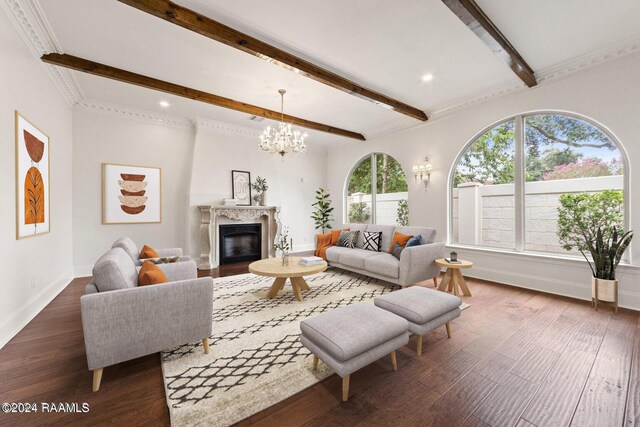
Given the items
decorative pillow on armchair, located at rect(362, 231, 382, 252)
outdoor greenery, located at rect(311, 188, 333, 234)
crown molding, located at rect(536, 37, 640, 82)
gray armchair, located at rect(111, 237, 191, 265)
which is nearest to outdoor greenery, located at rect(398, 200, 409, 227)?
decorative pillow on armchair, located at rect(362, 231, 382, 252)

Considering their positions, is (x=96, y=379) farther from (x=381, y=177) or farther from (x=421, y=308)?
(x=381, y=177)

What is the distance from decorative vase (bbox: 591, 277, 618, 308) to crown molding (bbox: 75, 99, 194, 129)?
7.35 metres

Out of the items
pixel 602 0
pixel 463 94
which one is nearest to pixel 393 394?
pixel 602 0

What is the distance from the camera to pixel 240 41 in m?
2.86

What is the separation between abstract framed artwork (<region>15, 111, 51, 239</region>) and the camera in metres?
2.69

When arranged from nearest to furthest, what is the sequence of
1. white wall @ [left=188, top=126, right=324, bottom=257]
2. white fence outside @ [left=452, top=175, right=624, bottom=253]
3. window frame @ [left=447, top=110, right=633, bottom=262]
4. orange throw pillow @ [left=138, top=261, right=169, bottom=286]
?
orange throw pillow @ [left=138, top=261, right=169, bottom=286] → window frame @ [left=447, top=110, right=633, bottom=262] → white fence outside @ [left=452, top=175, right=624, bottom=253] → white wall @ [left=188, top=126, right=324, bottom=257]

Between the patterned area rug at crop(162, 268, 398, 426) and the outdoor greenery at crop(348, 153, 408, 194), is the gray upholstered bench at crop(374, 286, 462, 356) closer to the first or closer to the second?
the patterned area rug at crop(162, 268, 398, 426)

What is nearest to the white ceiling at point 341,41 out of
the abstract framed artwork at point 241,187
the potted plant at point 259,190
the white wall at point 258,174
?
the white wall at point 258,174

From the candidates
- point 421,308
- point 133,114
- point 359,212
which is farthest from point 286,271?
point 133,114

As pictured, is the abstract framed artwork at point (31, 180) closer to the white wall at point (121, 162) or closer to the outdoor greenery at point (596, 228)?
the white wall at point (121, 162)

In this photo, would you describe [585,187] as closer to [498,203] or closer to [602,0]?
[498,203]

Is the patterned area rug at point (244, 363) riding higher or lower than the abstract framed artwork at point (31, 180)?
lower

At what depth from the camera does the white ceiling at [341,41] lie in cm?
255

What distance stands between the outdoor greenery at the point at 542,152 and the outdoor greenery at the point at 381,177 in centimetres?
141
